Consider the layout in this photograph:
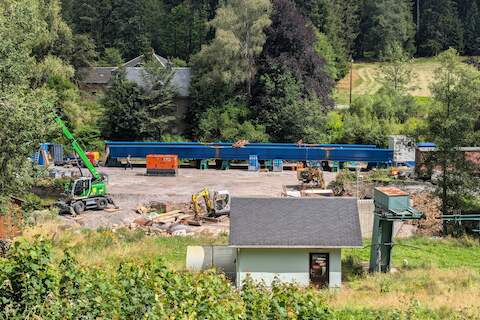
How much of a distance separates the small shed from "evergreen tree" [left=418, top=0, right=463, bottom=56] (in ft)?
208

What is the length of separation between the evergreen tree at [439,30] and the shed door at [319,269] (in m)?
63.9

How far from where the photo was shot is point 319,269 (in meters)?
19.3

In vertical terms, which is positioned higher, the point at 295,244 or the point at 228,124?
the point at 228,124

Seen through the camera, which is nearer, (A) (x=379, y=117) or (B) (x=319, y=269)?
(B) (x=319, y=269)

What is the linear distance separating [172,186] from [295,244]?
15.4m

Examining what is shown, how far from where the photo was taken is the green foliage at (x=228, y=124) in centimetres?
4244

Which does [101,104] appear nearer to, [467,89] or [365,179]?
[365,179]

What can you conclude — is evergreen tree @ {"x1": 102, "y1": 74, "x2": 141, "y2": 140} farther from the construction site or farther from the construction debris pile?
the construction debris pile

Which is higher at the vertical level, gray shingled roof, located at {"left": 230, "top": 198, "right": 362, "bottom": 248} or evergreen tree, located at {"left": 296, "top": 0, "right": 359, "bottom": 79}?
evergreen tree, located at {"left": 296, "top": 0, "right": 359, "bottom": 79}

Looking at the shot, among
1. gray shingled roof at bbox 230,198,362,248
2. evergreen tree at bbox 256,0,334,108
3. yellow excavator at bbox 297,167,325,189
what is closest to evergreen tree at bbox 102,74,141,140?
evergreen tree at bbox 256,0,334,108

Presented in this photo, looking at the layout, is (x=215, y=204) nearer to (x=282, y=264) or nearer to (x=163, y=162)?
(x=163, y=162)

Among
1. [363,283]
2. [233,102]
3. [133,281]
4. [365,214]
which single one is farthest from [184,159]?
[133,281]

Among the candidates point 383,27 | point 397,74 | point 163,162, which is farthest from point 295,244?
point 383,27

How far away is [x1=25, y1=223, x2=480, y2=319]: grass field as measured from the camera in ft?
50.9
